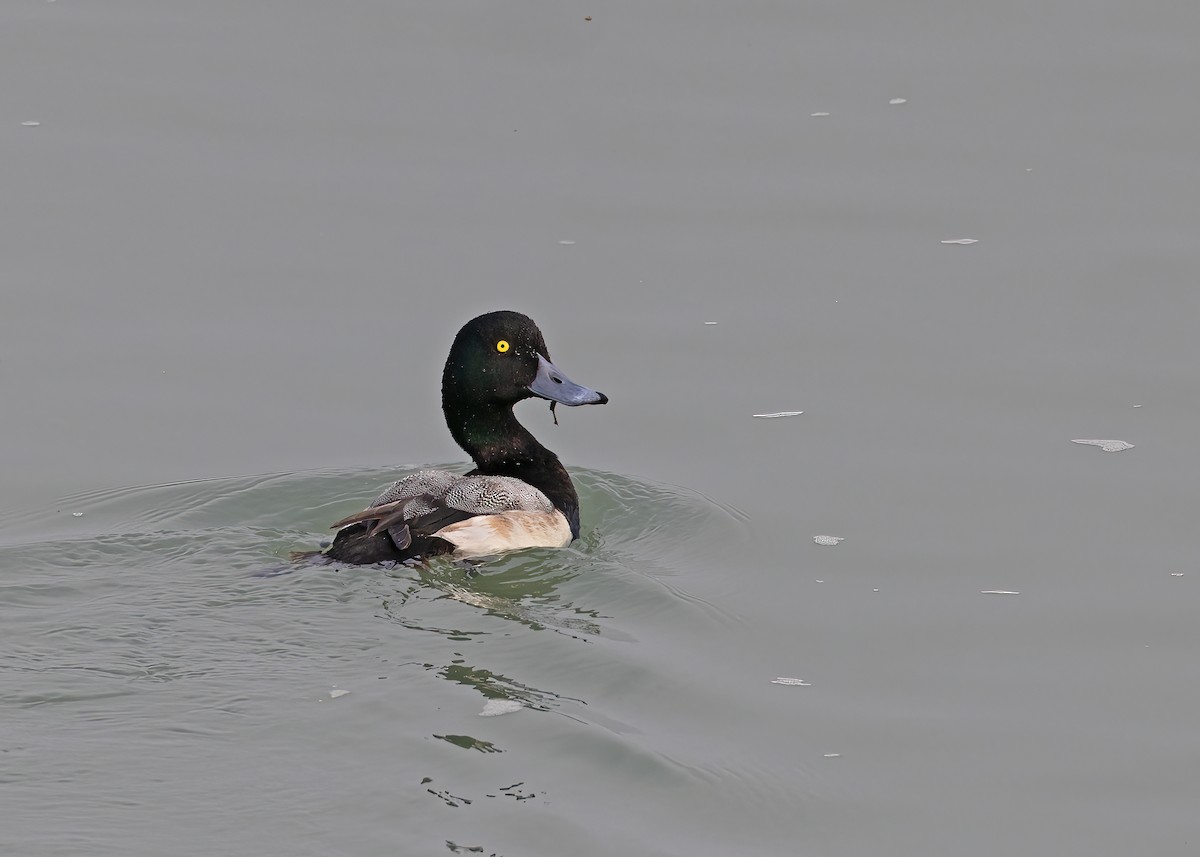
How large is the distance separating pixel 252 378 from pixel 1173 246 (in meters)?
6.46

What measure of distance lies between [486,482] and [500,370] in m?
0.76

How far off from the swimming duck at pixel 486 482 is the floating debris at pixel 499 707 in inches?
67.8

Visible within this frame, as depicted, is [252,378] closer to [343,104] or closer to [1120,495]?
[343,104]

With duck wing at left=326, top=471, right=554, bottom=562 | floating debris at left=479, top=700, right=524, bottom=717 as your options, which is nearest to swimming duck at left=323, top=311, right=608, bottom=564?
duck wing at left=326, top=471, right=554, bottom=562

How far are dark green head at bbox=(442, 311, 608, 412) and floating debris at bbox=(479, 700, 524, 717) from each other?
2.91m

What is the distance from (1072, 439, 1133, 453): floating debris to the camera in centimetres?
1073

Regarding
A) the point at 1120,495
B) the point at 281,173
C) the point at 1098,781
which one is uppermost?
the point at 281,173

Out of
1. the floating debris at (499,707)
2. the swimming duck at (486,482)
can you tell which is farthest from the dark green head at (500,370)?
the floating debris at (499,707)

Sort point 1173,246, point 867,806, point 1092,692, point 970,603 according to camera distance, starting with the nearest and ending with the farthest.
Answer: point 867,806
point 1092,692
point 970,603
point 1173,246

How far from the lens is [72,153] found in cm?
1435

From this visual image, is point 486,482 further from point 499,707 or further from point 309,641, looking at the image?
point 499,707

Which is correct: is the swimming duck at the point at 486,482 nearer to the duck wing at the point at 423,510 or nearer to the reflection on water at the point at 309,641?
the duck wing at the point at 423,510

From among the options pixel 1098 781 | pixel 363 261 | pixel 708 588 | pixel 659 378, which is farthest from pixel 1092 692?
pixel 363 261

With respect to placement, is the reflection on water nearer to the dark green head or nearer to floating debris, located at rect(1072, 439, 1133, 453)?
the dark green head
